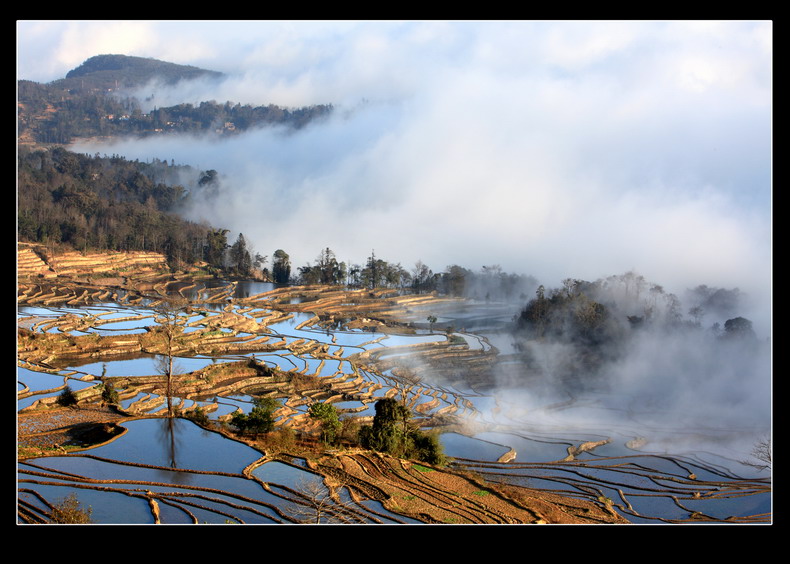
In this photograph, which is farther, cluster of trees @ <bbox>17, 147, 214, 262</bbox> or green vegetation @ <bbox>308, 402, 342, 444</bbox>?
cluster of trees @ <bbox>17, 147, 214, 262</bbox>

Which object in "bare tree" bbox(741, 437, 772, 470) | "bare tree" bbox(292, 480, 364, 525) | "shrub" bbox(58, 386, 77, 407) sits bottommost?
"bare tree" bbox(741, 437, 772, 470)

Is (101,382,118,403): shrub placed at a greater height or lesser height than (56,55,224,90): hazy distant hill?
lesser

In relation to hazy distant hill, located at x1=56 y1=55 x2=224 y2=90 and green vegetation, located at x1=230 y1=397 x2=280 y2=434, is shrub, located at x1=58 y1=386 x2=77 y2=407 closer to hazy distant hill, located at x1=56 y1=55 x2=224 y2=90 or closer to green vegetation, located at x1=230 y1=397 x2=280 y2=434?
green vegetation, located at x1=230 y1=397 x2=280 y2=434

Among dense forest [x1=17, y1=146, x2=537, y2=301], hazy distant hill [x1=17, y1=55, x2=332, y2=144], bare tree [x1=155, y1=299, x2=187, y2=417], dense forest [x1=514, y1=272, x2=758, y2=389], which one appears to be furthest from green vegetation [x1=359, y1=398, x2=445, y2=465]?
hazy distant hill [x1=17, y1=55, x2=332, y2=144]

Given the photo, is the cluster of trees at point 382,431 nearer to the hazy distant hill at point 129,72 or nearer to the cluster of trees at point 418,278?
the cluster of trees at point 418,278

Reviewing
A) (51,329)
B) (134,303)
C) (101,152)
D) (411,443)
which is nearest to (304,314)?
(134,303)

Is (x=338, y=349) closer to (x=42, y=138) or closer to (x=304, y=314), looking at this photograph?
(x=304, y=314)

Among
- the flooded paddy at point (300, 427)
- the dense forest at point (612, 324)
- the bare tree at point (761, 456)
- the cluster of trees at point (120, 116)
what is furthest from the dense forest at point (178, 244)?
the cluster of trees at point (120, 116)

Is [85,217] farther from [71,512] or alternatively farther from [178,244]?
[71,512]

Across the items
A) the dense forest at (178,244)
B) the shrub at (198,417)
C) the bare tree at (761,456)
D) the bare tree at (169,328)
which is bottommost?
the bare tree at (761,456)
